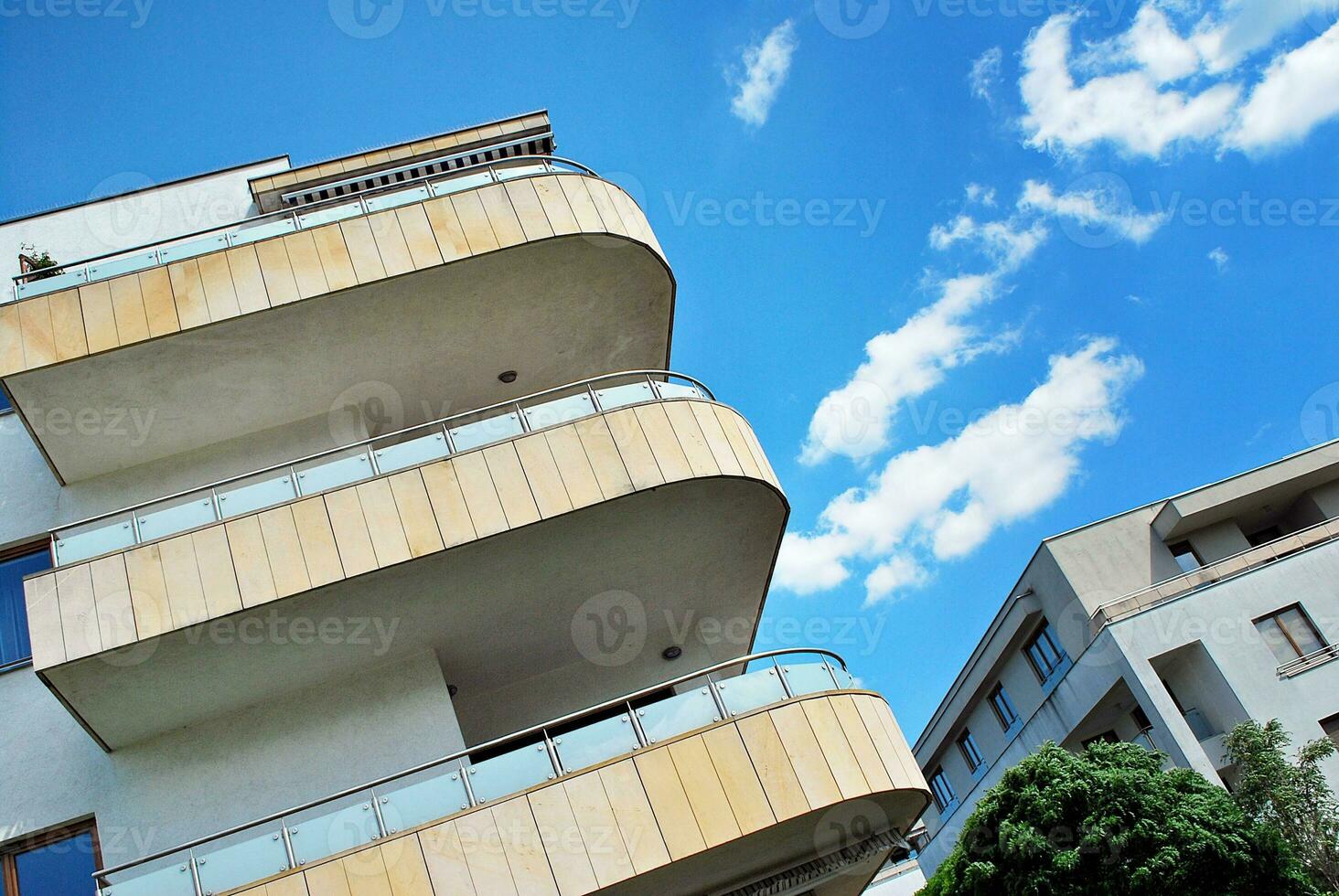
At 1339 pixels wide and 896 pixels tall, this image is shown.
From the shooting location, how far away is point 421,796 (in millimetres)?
9273

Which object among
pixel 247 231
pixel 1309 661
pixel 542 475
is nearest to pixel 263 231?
pixel 247 231

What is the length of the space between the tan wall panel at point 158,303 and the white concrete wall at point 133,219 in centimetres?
406

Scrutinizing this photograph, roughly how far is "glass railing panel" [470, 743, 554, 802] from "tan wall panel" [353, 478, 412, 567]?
2.34m

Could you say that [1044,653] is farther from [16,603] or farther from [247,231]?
[16,603]

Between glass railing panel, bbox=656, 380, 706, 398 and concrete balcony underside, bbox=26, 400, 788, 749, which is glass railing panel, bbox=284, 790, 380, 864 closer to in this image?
concrete balcony underside, bbox=26, 400, 788, 749

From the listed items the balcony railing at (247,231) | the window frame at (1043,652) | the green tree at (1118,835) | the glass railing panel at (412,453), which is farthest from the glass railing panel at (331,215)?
the window frame at (1043,652)

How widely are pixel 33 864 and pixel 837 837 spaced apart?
341 inches

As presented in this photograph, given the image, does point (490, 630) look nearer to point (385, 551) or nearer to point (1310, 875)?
point (385, 551)

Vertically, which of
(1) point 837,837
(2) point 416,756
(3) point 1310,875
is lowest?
(3) point 1310,875

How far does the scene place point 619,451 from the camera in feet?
36.7

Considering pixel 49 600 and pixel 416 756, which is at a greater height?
pixel 49 600

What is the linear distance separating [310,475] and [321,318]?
2495 millimetres

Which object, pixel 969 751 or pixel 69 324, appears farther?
pixel 969 751

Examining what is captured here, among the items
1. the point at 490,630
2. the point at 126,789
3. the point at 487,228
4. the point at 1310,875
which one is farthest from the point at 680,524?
the point at 1310,875
